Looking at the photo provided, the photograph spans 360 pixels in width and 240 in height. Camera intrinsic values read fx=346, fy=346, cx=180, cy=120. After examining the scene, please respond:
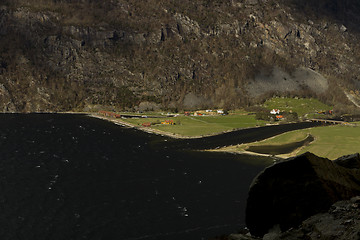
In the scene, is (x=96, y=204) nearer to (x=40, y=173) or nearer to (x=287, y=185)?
(x=40, y=173)

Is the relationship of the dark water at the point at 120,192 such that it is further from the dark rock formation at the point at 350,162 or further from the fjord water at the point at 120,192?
the dark rock formation at the point at 350,162

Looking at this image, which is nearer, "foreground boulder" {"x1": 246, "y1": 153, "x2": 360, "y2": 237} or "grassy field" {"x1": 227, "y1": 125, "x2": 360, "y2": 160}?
"foreground boulder" {"x1": 246, "y1": 153, "x2": 360, "y2": 237}

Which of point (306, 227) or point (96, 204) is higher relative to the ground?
point (306, 227)

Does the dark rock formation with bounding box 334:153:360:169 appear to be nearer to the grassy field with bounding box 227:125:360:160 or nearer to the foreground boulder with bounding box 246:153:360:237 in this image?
the foreground boulder with bounding box 246:153:360:237

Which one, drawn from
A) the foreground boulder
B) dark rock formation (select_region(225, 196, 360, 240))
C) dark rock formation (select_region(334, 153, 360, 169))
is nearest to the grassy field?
dark rock formation (select_region(334, 153, 360, 169))

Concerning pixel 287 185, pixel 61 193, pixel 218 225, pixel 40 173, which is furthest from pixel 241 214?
pixel 40 173

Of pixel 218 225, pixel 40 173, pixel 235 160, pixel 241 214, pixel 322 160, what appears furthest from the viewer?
pixel 235 160

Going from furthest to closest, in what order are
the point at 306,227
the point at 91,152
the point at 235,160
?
the point at 91,152 → the point at 235,160 → the point at 306,227
